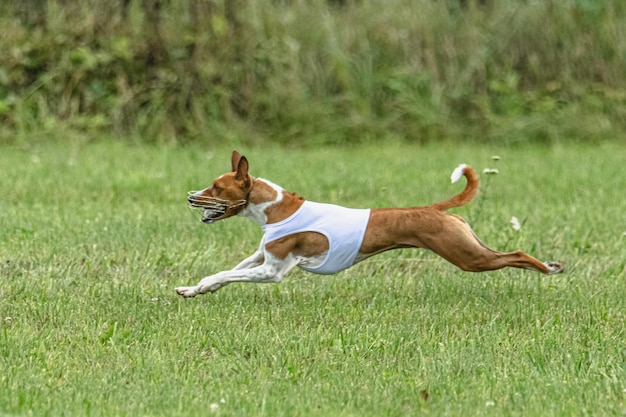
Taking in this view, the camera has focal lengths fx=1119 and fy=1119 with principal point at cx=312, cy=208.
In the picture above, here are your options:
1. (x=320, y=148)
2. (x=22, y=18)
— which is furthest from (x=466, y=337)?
(x=22, y=18)

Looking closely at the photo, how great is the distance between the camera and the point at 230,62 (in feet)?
41.9

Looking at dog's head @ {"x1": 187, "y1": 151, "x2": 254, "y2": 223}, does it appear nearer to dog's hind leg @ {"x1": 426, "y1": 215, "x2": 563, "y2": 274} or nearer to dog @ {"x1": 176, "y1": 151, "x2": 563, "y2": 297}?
dog @ {"x1": 176, "y1": 151, "x2": 563, "y2": 297}

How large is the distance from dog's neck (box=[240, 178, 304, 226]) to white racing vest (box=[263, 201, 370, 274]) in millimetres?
35

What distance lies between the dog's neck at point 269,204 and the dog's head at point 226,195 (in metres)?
0.04

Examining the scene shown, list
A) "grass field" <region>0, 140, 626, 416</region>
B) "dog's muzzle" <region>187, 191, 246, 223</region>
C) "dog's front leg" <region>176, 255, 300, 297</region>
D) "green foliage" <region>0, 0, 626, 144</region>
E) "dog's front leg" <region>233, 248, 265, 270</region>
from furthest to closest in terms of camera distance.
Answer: "green foliage" <region>0, 0, 626, 144</region> → "dog's front leg" <region>233, 248, 265, 270</region> → "dog's front leg" <region>176, 255, 300, 297</region> → "dog's muzzle" <region>187, 191, 246, 223</region> → "grass field" <region>0, 140, 626, 416</region>

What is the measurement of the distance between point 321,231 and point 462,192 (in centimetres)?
73

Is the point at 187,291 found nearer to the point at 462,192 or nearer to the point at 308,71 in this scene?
the point at 462,192

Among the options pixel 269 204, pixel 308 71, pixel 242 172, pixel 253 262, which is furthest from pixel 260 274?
pixel 308 71

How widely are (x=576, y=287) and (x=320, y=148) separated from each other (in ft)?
21.1

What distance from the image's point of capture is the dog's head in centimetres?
542

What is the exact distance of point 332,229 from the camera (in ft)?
18.0

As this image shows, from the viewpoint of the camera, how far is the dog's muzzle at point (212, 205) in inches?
213

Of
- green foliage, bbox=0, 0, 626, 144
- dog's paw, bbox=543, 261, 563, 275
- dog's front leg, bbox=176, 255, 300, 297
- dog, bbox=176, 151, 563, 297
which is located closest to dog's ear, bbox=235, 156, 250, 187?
dog, bbox=176, 151, 563, 297

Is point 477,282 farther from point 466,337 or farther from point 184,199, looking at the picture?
point 184,199
